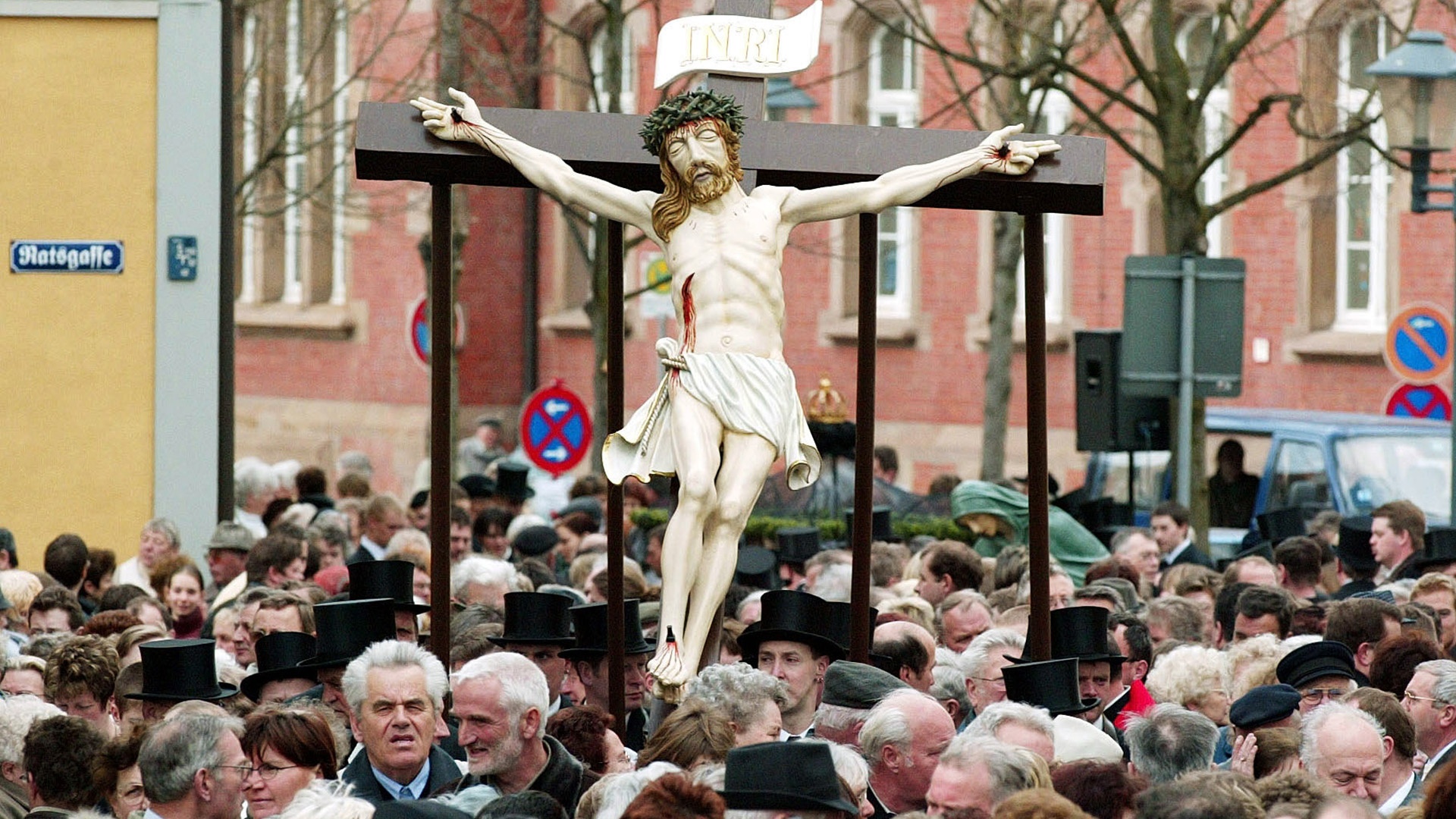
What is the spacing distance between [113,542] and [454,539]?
3.02 metres

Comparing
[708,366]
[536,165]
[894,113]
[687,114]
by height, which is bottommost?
[708,366]

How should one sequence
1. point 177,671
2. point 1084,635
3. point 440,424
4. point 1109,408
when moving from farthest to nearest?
point 1109,408 → point 440,424 → point 1084,635 → point 177,671

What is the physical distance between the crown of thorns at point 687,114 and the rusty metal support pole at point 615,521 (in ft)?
1.86

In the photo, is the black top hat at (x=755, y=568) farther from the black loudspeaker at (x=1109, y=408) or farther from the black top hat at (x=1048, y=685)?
the black loudspeaker at (x=1109, y=408)

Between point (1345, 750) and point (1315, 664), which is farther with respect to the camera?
point (1315, 664)

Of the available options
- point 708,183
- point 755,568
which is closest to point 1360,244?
point 755,568

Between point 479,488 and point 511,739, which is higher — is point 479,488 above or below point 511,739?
above

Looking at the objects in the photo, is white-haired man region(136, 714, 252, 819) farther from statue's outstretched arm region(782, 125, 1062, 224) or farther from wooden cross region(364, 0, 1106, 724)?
statue's outstretched arm region(782, 125, 1062, 224)

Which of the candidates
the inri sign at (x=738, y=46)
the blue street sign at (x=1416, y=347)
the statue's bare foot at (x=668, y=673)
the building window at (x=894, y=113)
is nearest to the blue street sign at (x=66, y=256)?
the inri sign at (x=738, y=46)

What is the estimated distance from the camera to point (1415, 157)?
54.2 feet

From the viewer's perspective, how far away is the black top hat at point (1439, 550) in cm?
1287

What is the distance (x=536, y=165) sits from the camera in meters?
9.60

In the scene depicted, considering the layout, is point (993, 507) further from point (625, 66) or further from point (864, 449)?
point (625, 66)

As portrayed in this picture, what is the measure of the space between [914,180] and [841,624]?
1671 millimetres
